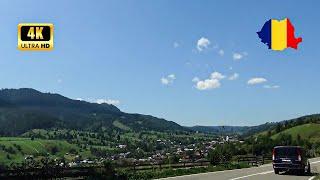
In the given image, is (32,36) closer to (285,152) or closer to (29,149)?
(285,152)

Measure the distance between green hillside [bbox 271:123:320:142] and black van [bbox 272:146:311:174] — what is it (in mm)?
135381

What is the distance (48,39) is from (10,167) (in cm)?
846

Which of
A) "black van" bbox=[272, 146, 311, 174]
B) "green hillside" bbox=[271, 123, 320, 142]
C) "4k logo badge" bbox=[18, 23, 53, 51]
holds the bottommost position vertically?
"black van" bbox=[272, 146, 311, 174]

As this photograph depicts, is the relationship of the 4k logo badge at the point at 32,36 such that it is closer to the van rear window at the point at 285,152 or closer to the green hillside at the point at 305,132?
the van rear window at the point at 285,152

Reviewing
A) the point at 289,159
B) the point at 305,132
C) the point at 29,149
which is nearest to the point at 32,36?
the point at 289,159

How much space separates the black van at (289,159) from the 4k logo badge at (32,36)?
20.0 m

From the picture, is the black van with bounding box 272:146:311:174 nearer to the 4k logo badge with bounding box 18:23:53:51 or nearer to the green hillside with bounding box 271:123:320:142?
the 4k logo badge with bounding box 18:23:53:51

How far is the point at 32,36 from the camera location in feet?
76.4

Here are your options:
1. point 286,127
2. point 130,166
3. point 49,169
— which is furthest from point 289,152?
point 286,127

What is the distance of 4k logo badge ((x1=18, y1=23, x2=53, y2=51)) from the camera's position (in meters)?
22.7

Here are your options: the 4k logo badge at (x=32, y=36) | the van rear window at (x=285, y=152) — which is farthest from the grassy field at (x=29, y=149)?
the 4k logo badge at (x=32, y=36)

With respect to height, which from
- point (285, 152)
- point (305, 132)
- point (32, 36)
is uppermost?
point (32, 36)

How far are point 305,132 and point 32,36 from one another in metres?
166

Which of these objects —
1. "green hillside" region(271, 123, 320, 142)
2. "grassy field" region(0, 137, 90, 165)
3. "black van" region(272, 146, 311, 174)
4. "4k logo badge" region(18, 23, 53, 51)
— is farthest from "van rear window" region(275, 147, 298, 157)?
"green hillside" region(271, 123, 320, 142)
